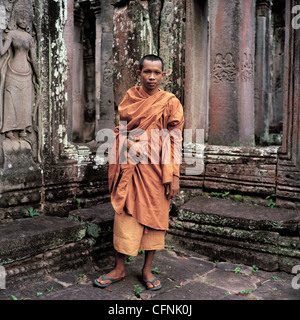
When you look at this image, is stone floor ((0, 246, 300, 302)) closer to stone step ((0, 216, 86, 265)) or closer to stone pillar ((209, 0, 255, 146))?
stone step ((0, 216, 86, 265))

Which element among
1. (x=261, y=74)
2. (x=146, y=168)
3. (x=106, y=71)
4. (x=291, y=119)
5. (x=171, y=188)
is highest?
(x=106, y=71)

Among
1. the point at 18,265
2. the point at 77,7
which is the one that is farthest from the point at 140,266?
the point at 77,7

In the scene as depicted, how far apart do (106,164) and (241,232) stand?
1869mm

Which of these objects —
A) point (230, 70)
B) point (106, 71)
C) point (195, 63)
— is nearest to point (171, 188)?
point (195, 63)

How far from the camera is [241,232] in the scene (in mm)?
3354

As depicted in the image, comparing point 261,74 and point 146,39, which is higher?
point 261,74

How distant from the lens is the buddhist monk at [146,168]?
8.43 feet

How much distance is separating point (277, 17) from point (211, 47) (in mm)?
5254

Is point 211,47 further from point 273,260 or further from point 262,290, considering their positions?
point 262,290

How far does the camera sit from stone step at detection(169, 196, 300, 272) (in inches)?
124

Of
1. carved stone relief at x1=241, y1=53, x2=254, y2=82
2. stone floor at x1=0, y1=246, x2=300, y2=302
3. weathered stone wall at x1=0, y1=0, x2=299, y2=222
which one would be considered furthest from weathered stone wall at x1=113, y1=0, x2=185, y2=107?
stone floor at x1=0, y1=246, x2=300, y2=302

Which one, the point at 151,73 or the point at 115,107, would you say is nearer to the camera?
the point at 151,73

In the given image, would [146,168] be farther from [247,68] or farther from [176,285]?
[247,68]

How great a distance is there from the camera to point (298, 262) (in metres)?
3.05
